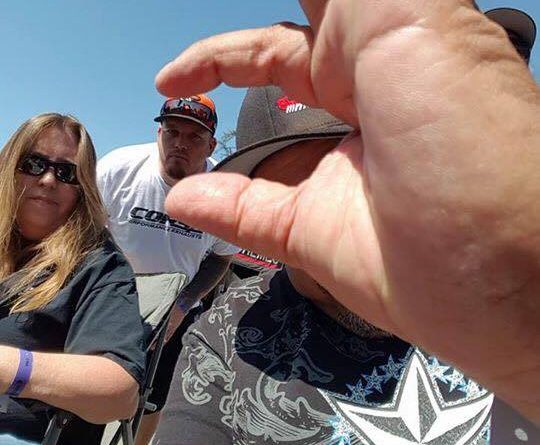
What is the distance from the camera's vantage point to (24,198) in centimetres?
214

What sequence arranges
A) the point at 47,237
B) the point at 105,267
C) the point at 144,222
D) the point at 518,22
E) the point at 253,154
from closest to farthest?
the point at 253,154 < the point at 518,22 < the point at 105,267 < the point at 47,237 < the point at 144,222

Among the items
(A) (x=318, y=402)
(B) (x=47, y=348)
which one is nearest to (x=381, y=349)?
(A) (x=318, y=402)

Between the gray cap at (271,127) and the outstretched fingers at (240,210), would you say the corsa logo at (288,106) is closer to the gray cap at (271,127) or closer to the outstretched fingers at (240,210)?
the gray cap at (271,127)

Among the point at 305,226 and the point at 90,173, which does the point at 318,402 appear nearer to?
the point at 305,226

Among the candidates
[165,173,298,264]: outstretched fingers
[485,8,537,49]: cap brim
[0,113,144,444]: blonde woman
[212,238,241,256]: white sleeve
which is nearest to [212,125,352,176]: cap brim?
[165,173,298,264]: outstretched fingers

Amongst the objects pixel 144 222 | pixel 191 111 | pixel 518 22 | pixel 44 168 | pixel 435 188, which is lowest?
pixel 144 222

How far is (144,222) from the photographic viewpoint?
124 inches

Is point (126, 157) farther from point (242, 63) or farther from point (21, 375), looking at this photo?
point (242, 63)

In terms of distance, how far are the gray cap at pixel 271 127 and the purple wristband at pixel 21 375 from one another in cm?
91

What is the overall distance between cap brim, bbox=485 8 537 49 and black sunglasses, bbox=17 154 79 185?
151 centimetres

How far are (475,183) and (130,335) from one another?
1462 millimetres

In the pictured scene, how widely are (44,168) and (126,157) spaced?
1208mm

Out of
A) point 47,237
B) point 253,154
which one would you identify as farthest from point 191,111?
point 253,154

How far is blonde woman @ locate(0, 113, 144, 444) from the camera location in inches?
64.8
